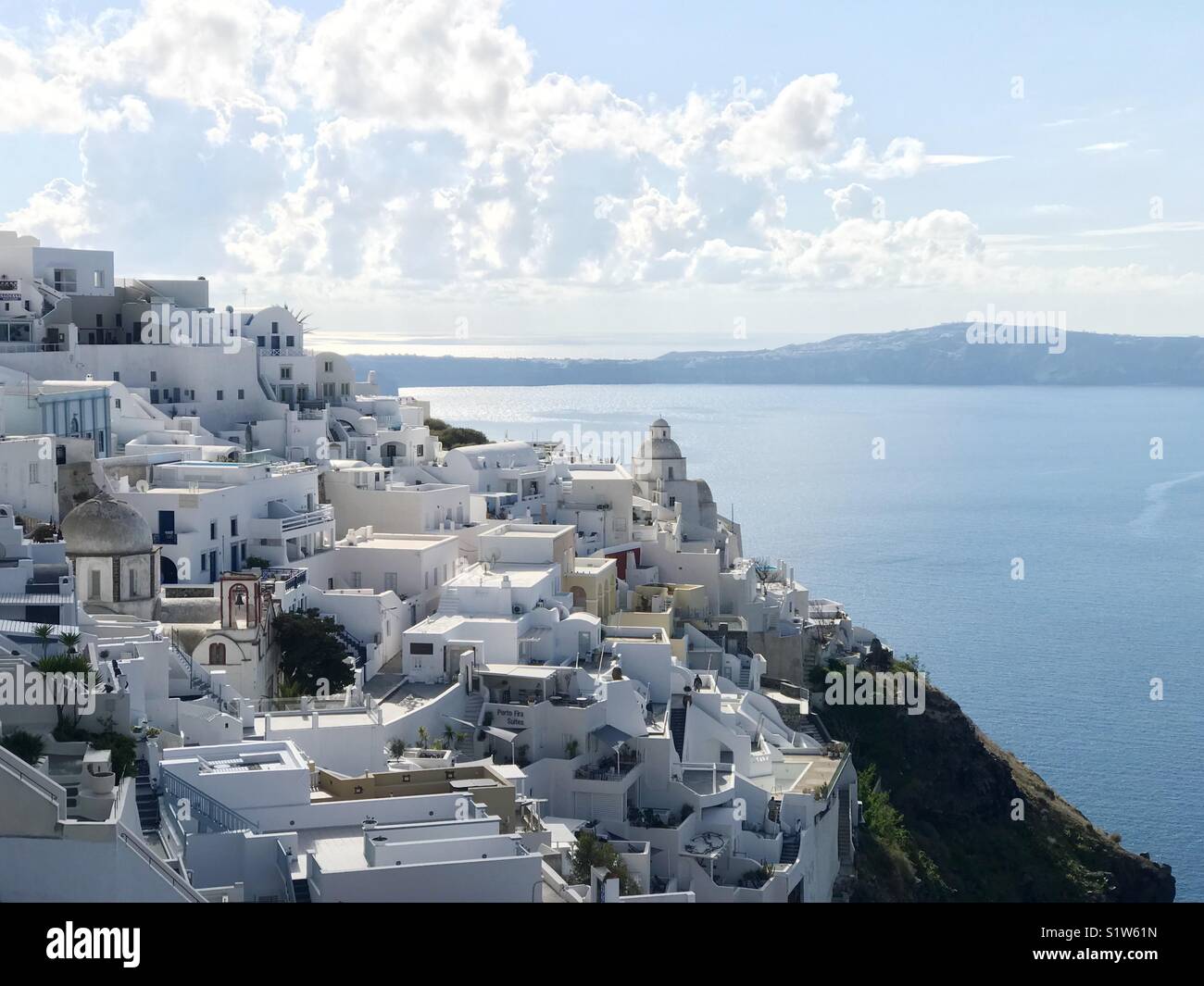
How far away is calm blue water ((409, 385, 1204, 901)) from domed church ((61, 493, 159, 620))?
22930 millimetres

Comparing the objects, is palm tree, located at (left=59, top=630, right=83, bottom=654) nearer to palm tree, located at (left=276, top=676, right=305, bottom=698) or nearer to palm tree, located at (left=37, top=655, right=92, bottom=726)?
palm tree, located at (left=37, top=655, right=92, bottom=726)

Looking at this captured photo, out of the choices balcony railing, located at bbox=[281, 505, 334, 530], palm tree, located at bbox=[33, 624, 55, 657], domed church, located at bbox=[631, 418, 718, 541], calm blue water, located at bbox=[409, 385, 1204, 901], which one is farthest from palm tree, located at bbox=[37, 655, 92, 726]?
calm blue water, located at bbox=[409, 385, 1204, 901]

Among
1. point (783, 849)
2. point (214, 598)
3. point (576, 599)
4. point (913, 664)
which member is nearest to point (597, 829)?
point (783, 849)

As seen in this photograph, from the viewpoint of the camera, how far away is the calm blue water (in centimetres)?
4109

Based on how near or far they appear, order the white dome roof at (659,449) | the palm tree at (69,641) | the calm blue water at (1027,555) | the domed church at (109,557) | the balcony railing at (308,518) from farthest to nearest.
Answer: the calm blue water at (1027,555), the white dome roof at (659,449), the balcony railing at (308,518), the domed church at (109,557), the palm tree at (69,641)

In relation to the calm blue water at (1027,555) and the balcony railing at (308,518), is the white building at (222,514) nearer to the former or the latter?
the balcony railing at (308,518)

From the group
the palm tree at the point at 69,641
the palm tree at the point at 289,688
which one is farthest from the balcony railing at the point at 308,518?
the palm tree at the point at 69,641

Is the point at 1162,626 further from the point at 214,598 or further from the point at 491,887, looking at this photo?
the point at 491,887

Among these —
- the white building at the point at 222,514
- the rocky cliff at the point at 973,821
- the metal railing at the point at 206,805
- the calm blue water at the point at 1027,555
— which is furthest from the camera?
the calm blue water at the point at 1027,555

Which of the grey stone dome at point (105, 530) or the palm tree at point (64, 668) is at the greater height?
Result: the grey stone dome at point (105, 530)

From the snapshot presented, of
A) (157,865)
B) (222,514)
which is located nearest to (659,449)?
(222,514)

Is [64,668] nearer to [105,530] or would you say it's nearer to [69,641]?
[69,641]

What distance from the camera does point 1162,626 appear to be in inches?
2227

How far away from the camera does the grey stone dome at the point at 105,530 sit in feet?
68.2
